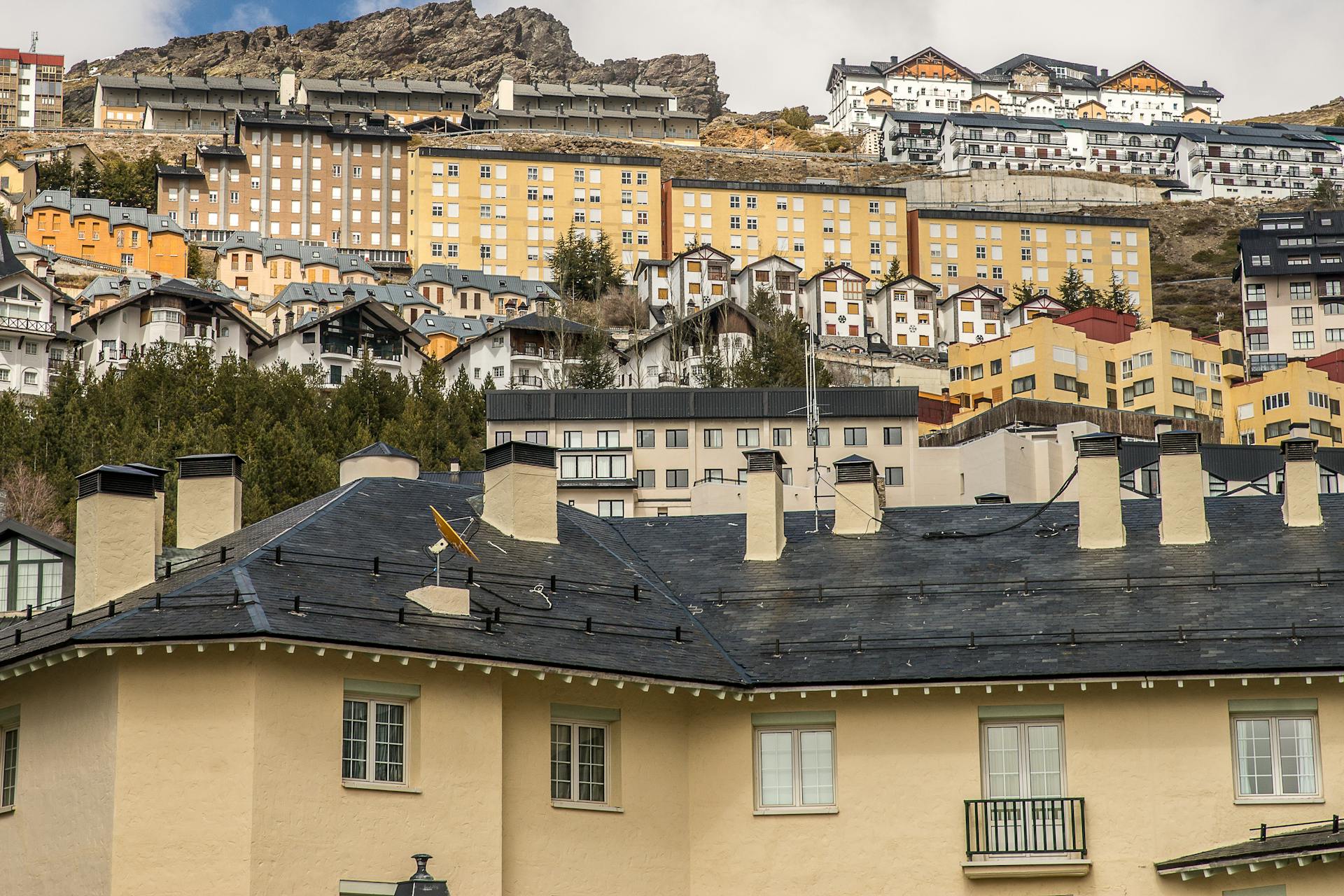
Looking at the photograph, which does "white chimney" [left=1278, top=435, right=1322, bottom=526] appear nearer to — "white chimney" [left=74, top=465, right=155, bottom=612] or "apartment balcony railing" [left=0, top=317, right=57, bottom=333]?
"white chimney" [left=74, top=465, right=155, bottom=612]

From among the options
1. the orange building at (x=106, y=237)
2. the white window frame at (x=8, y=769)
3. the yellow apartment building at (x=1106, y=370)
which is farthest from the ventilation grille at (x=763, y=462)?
the orange building at (x=106, y=237)

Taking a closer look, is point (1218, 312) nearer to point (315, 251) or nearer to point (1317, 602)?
point (315, 251)

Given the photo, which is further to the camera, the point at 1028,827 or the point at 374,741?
the point at 1028,827

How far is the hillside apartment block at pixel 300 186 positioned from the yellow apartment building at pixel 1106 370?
80114 mm

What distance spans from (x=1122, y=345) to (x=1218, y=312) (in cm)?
6132

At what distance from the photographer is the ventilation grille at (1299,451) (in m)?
32.7

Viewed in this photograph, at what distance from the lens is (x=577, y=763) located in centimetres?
2764

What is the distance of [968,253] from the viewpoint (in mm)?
187500

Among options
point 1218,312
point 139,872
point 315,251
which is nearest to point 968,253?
point 1218,312

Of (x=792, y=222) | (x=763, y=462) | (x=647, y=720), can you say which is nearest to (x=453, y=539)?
(x=647, y=720)

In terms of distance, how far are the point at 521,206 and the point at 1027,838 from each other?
163231 millimetres

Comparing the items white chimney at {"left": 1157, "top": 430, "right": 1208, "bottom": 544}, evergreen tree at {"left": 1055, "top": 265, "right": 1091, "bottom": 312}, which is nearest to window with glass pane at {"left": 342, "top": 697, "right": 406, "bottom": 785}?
white chimney at {"left": 1157, "top": 430, "right": 1208, "bottom": 544}

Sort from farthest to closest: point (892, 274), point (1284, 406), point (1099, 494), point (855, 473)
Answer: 1. point (892, 274)
2. point (1284, 406)
3. point (855, 473)
4. point (1099, 494)

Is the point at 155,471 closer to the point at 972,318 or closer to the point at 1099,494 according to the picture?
the point at 1099,494
